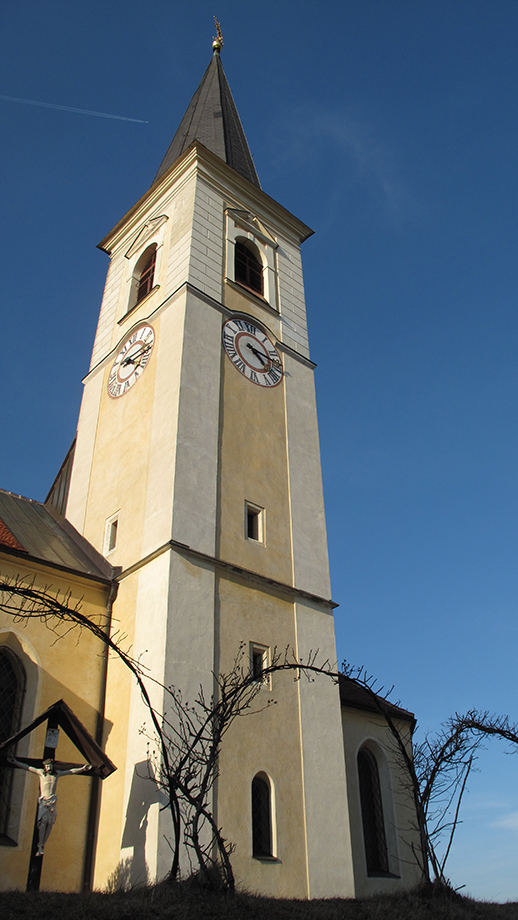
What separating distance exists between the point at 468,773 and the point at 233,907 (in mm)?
4580

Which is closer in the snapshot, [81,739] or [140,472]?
[81,739]

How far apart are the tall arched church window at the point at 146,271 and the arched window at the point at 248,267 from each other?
2493 millimetres

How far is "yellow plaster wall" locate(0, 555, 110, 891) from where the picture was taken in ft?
38.4

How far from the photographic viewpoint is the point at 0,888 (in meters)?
10.7

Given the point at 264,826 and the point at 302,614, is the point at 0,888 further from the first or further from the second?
the point at 302,614

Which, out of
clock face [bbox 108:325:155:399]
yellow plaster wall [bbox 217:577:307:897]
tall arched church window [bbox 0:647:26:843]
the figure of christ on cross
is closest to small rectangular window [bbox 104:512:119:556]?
yellow plaster wall [bbox 217:577:307:897]

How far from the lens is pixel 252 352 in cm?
1941

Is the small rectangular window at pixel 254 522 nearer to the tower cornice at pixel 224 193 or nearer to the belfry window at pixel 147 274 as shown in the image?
the belfry window at pixel 147 274

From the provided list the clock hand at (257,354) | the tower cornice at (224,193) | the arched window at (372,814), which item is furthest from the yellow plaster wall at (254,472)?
the tower cornice at (224,193)

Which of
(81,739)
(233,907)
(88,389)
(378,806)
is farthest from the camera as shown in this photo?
(88,389)

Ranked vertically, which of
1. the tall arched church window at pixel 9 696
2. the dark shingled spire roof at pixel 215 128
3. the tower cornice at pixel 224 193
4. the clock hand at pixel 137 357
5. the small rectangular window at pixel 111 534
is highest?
the dark shingled spire roof at pixel 215 128

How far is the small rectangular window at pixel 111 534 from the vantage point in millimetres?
16109

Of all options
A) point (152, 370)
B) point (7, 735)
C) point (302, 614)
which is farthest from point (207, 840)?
point (152, 370)

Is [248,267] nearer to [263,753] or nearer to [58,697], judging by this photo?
[58,697]
